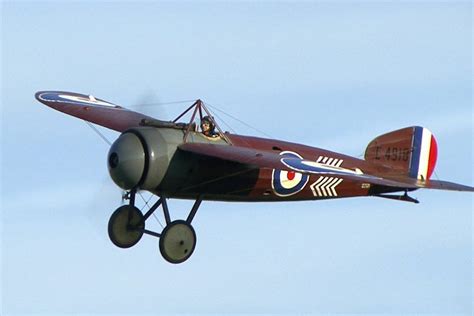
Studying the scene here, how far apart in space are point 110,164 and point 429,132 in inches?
277

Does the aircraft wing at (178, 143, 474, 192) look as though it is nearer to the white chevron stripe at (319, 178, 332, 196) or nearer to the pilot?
the pilot

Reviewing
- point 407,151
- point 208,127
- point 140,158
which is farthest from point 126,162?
point 407,151

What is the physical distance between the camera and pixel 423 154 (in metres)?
24.4

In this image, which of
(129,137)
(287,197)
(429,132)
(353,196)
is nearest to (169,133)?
(129,137)

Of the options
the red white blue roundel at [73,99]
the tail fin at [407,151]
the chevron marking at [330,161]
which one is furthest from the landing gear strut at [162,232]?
the tail fin at [407,151]

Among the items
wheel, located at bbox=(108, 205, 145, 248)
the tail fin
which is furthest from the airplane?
the tail fin

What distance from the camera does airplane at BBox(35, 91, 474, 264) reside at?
20109 mm

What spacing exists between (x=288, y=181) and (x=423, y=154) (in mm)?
3670

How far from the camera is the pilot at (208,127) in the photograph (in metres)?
21.0

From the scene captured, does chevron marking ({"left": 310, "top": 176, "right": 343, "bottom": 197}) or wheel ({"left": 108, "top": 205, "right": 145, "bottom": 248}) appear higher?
chevron marking ({"left": 310, "top": 176, "right": 343, "bottom": 197})

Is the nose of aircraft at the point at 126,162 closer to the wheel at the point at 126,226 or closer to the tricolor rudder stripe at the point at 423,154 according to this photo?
the wheel at the point at 126,226

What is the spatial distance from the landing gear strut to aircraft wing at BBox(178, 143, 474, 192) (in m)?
1.02

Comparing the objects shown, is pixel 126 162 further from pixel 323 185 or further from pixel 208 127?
pixel 323 185

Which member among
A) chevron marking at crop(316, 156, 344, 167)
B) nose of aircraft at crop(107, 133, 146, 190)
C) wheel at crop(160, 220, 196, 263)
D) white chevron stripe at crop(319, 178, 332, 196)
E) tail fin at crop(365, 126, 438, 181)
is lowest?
wheel at crop(160, 220, 196, 263)
